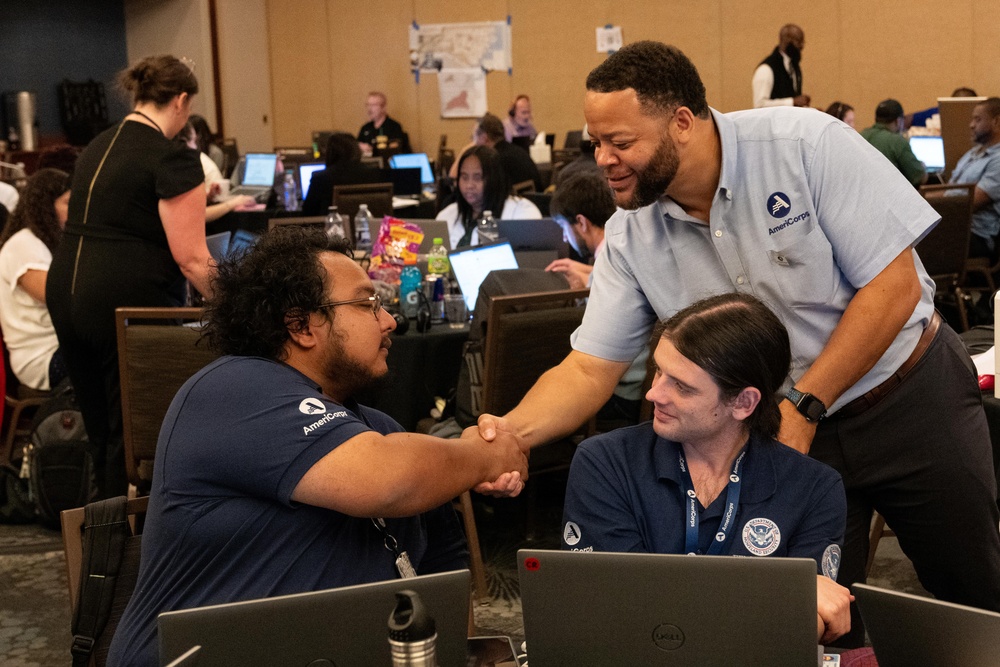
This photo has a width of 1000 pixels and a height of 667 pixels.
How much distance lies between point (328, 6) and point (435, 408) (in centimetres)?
1087

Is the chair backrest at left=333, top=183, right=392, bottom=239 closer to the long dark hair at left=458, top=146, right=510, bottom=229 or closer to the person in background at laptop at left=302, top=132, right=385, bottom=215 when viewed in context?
the person in background at laptop at left=302, top=132, right=385, bottom=215

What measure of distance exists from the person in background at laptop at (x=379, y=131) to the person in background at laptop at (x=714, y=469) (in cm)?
1029

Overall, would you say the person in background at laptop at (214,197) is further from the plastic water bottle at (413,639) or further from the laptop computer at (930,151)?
the laptop computer at (930,151)

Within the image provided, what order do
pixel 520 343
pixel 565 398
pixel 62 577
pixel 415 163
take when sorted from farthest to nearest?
pixel 415 163 < pixel 62 577 < pixel 520 343 < pixel 565 398

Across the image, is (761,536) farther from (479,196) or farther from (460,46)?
(460,46)

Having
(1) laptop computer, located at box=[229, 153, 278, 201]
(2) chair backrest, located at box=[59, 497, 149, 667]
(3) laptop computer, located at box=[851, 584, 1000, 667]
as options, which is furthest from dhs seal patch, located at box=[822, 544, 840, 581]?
(1) laptop computer, located at box=[229, 153, 278, 201]

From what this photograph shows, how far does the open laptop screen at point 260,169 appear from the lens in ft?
30.2

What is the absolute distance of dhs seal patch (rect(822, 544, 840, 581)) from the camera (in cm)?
172

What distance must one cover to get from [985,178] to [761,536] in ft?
18.1

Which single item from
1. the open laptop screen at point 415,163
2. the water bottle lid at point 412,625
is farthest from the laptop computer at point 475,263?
the open laptop screen at point 415,163

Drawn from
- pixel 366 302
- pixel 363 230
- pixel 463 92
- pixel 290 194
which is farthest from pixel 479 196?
pixel 463 92

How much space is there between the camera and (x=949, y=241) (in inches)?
219

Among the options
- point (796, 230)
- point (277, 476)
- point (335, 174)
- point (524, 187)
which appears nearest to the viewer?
point (277, 476)

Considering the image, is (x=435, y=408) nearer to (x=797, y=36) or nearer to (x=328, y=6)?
(x=797, y=36)
